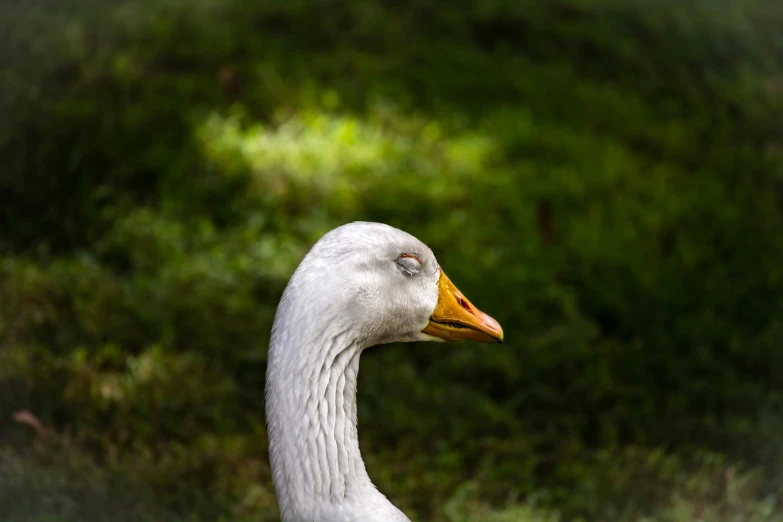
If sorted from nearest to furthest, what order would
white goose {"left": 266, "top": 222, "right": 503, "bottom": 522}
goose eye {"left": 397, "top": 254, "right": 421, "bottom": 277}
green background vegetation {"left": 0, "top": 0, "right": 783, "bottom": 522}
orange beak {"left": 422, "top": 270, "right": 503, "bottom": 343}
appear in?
white goose {"left": 266, "top": 222, "right": 503, "bottom": 522}
goose eye {"left": 397, "top": 254, "right": 421, "bottom": 277}
orange beak {"left": 422, "top": 270, "right": 503, "bottom": 343}
green background vegetation {"left": 0, "top": 0, "right": 783, "bottom": 522}

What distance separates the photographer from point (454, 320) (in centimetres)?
247

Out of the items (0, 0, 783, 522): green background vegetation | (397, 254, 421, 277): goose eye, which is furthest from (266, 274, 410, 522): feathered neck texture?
(0, 0, 783, 522): green background vegetation

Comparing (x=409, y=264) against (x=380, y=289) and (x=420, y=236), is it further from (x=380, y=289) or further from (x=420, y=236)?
(x=420, y=236)

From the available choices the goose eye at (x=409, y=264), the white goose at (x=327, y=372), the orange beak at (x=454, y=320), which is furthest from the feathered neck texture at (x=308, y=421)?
the orange beak at (x=454, y=320)

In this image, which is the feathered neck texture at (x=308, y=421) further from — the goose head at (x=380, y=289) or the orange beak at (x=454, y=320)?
the orange beak at (x=454, y=320)

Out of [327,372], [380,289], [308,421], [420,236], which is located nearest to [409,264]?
[380,289]

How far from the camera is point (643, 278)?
4551 mm

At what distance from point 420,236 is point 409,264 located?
235 cm

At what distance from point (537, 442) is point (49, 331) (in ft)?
6.74

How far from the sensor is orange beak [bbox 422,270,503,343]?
2447 mm

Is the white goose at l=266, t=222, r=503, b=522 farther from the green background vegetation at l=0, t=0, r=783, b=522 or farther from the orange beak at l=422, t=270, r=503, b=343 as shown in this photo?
the green background vegetation at l=0, t=0, r=783, b=522

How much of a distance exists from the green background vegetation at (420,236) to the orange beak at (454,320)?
1.12 meters

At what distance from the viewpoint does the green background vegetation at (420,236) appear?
357 centimetres

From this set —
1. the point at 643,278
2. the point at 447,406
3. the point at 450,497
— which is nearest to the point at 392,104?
the point at 643,278
